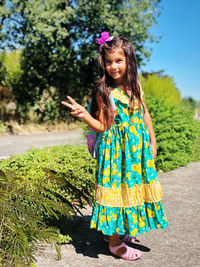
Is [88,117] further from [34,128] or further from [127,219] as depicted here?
[34,128]

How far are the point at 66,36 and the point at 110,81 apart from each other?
38.7 feet

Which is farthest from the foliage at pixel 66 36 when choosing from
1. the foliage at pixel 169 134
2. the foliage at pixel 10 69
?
the foliage at pixel 169 134

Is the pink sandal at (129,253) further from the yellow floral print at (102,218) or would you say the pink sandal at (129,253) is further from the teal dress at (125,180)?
the yellow floral print at (102,218)

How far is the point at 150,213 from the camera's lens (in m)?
2.42

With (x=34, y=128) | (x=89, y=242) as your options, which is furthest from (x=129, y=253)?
(x=34, y=128)

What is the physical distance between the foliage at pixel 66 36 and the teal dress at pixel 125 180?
30.7 feet

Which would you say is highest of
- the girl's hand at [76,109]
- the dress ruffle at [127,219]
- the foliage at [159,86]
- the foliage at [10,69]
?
the foliage at [10,69]

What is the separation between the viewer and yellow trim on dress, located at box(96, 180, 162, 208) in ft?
7.68

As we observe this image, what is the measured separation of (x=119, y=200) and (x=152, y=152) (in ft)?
1.66

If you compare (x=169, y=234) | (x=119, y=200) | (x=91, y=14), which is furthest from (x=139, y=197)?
(x=91, y=14)

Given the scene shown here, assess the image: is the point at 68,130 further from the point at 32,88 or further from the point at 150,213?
the point at 150,213

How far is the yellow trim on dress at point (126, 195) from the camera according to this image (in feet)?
7.68

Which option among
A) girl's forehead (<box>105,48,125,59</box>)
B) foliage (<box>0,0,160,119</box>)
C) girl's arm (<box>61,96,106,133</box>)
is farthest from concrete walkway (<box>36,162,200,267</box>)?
foliage (<box>0,0,160,119</box>)

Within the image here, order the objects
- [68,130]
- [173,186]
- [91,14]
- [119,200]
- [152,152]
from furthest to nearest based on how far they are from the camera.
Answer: [68,130] → [91,14] → [173,186] → [152,152] → [119,200]
